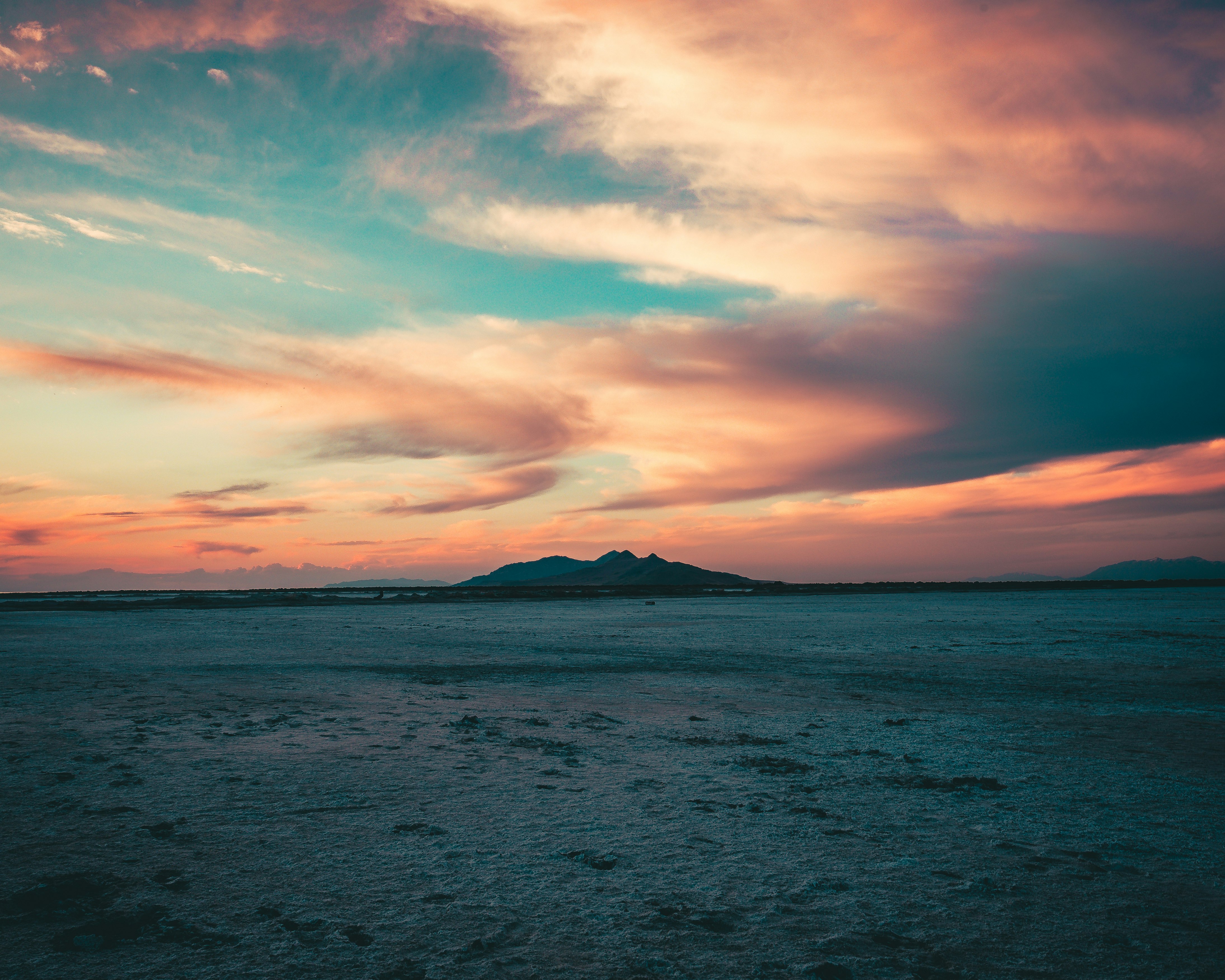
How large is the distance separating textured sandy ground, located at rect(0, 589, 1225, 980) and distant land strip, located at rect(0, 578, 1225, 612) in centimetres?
4216

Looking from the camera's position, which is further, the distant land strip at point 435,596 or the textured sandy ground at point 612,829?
the distant land strip at point 435,596

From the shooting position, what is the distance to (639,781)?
631 centimetres

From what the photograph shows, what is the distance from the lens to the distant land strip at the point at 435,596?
51.3 m

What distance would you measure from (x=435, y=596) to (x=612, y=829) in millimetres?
70091

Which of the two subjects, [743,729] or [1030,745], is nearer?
[1030,745]

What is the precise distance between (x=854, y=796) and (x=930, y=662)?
35.2ft

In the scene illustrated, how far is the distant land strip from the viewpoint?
168 feet

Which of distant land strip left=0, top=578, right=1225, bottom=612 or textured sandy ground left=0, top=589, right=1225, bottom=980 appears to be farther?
distant land strip left=0, top=578, right=1225, bottom=612

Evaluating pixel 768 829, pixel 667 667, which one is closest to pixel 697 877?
pixel 768 829

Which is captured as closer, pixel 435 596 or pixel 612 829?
pixel 612 829

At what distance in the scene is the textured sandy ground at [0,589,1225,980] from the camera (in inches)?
136

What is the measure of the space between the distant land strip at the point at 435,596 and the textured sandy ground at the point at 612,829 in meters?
42.2

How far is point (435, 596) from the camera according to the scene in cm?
7238

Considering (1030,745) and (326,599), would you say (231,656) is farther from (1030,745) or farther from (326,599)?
(326,599)
